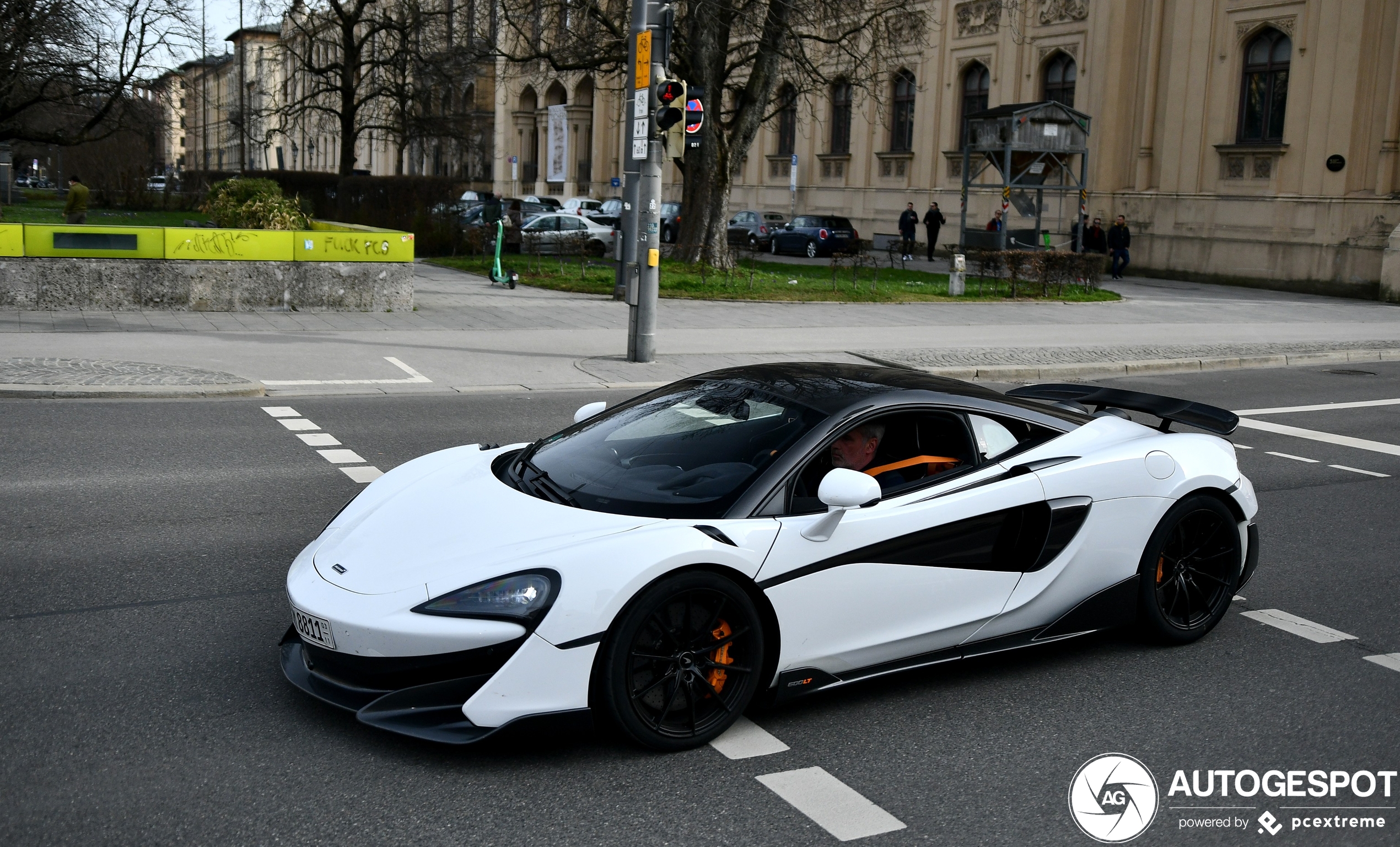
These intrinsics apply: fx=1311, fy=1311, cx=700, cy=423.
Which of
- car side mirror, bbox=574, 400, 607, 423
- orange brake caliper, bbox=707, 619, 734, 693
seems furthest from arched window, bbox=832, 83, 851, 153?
orange brake caliper, bbox=707, 619, 734, 693

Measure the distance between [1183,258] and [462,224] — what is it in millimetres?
19815

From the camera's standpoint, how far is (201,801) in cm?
388

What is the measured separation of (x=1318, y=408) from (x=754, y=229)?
32.1 m

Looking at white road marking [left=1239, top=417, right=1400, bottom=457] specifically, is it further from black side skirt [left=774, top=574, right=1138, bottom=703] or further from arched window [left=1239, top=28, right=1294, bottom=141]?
arched window [left=1239, top=28, right=1294, bottom=141]

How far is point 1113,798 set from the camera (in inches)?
165

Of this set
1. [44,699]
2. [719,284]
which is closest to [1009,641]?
[44,699]

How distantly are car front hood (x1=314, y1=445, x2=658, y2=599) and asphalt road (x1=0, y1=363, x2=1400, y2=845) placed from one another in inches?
21.7

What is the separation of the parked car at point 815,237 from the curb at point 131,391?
1243 inches

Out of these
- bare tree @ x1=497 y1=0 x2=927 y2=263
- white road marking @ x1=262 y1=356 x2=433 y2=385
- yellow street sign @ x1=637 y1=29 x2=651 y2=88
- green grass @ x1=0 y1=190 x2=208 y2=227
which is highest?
bare tree @ x1=497 y1=0 x2=927 y2=263

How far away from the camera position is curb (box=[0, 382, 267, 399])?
454 inches

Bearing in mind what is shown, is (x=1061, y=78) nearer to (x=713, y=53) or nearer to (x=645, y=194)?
(x=713, y=53)

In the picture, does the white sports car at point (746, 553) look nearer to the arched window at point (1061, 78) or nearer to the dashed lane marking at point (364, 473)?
the dashed lane marking at point (364, 473)

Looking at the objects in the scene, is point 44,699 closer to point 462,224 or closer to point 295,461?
point 295,461

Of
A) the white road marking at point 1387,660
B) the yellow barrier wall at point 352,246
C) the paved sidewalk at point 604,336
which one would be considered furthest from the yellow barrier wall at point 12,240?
the white road marking at point 1387,660
